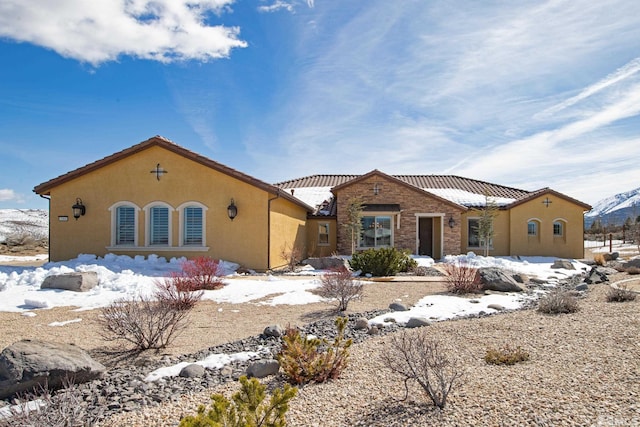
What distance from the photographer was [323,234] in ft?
74.2

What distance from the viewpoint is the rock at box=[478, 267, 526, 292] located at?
11211 mm

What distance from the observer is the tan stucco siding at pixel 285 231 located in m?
16.0

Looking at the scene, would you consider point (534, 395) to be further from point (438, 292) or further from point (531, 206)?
point (531, 206)

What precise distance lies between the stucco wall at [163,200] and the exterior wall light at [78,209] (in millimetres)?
138

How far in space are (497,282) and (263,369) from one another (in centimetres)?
822

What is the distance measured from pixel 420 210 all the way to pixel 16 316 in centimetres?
1749

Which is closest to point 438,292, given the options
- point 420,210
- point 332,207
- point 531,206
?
point 420,210

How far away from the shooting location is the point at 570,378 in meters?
4.38

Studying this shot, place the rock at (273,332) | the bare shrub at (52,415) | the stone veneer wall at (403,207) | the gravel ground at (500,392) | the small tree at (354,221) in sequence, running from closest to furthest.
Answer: the bare shrub at (52,415) < the gravel ground at (500,392) < the rock at (273,332) < the small tree at (354,221) < the stone veneer wall at (403,207)

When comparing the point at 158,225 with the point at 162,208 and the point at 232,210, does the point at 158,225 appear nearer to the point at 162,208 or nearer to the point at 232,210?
the point at 162,208

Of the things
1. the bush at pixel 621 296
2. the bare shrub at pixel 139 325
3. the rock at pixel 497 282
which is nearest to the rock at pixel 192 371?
the bare shrub at pixel 139 325

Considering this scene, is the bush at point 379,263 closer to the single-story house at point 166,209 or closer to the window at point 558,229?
the single-story house at point 166,209

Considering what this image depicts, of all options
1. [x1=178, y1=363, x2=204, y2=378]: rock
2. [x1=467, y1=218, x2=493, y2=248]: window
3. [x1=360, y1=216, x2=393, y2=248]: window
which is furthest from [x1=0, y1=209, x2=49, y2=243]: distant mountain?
[x1=178, y1=363, x2=204, y2=378]: rock

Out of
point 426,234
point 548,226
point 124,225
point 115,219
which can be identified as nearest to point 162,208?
point 124,225
